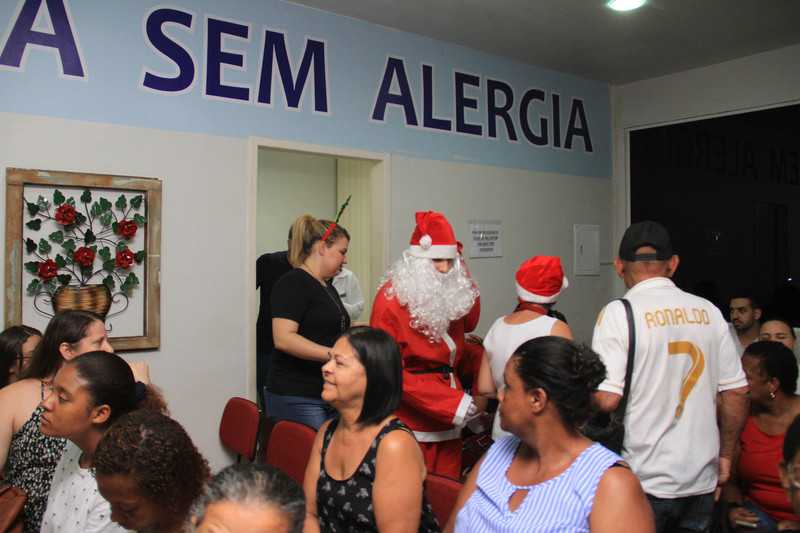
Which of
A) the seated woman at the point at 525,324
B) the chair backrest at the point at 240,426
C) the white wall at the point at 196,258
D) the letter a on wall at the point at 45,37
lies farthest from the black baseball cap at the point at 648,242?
the letter a on wall at the point at 45,37

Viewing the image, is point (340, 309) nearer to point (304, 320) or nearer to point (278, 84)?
point (304, 320)

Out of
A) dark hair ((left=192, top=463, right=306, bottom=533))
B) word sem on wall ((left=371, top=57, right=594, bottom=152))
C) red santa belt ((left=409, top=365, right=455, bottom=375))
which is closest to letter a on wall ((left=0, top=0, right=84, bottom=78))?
word sem on wall ((left=371, top=57, right=594, bottom=152))

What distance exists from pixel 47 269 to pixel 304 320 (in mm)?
1267

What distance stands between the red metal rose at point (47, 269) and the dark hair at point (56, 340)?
89 cm

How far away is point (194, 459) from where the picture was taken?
1.69 meters

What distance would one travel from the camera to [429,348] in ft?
Result: 9.07

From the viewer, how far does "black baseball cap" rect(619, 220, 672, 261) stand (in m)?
2.42

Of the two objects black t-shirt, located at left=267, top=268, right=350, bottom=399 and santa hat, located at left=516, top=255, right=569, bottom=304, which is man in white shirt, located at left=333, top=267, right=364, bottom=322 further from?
santa hat, located at left=516, top=255, right=569, bottom=304

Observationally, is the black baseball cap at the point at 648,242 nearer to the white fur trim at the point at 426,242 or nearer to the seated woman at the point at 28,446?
the white fur trim at the point at 426,242

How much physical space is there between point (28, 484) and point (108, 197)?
1654mm

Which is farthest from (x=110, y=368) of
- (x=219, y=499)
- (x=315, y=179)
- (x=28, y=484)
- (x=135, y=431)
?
(x=315, y=179)

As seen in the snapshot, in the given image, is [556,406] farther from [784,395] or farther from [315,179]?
[315,179]

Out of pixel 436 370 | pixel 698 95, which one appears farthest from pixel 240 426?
pixel 698 95

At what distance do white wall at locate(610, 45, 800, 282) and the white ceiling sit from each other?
4.7 inches
